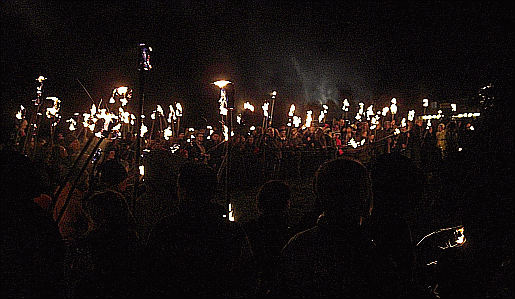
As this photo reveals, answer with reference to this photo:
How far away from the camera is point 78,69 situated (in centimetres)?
2469

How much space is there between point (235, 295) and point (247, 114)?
81.4ft

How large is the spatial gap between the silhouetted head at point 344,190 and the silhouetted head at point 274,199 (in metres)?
1.77

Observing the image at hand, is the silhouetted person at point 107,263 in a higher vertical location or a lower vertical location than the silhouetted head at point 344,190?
lower

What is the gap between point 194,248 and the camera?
265cm

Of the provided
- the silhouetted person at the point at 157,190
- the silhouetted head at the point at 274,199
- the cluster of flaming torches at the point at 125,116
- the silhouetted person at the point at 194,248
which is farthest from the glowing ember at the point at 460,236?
the cluster of flaming torches at the point at 125,116

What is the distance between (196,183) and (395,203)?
4.76 feet

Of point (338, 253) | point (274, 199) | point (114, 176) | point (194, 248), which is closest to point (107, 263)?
point (194, 248)

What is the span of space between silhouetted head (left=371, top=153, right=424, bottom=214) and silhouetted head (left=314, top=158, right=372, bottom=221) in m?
0.78

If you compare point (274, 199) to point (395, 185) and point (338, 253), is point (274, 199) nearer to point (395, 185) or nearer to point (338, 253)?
point (395, 185)

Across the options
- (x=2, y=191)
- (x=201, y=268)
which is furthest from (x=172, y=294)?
(x=2, y=191)

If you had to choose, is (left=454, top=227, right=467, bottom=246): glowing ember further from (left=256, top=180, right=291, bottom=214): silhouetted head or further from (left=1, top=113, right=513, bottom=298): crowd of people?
(left=256, top=180, right=291, bottom=214): silhouetted head

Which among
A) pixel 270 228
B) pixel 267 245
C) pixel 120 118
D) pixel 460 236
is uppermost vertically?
pixel 120 118

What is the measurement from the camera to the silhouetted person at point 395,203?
8.22 ft

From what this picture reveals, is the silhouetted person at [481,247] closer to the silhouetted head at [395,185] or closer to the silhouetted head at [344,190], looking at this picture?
the silhouetted head at [395,185]
